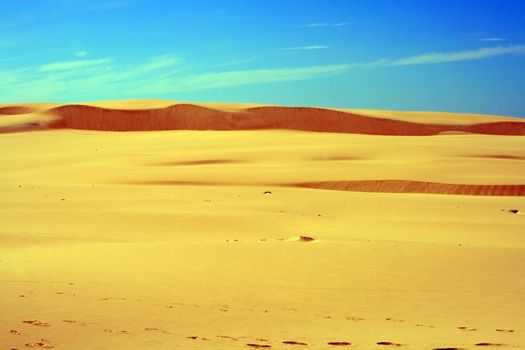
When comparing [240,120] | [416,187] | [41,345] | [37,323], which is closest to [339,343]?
[41,345]

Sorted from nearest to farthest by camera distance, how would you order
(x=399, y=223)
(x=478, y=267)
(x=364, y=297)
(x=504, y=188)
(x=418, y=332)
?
1. (x=418, y=332)
2. (x=364, y=297)
3. (x=478, y=267)
4. (x=399, y=223)
5. (x=504, y=188)

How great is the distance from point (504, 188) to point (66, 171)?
13.3 meters

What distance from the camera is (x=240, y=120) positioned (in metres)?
49.8

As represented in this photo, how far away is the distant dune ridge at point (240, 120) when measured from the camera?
49.4 m

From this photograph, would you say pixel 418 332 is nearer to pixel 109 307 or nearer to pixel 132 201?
pixel 109 307

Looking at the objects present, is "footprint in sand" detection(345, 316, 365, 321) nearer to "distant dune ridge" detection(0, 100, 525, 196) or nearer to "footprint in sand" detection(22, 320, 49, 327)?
"footprint in sand" detection(22, 320, 49, 327)

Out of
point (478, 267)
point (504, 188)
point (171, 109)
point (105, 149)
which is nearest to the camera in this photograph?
point (478, 267)

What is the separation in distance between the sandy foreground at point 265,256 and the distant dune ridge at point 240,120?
25386 millimetres

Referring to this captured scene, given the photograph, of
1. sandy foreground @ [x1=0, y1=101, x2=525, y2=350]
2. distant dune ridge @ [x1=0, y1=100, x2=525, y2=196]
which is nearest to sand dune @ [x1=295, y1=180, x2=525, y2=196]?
sandy foreground @ [x1=0, y1=101, x2=525, y2=350]

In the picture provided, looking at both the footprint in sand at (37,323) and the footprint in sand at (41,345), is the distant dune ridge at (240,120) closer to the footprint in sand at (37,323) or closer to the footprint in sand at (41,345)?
the footprint in sand at (37,323)

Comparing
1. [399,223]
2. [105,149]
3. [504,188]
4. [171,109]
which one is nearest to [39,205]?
[399,223]

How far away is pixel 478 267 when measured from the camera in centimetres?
848

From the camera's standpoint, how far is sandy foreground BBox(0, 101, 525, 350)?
5.65 m

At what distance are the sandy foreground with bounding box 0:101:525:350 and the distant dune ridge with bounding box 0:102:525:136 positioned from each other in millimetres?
25386
